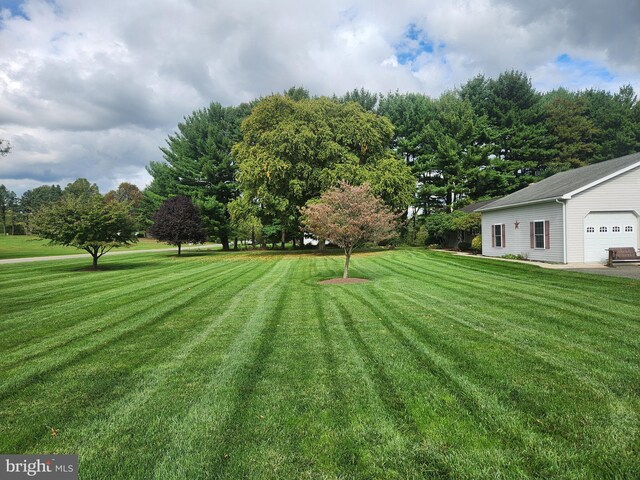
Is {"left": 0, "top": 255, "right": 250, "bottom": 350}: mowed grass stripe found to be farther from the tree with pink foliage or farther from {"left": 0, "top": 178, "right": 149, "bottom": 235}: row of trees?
{"left": 0, "top": 178, "right": 149, "bottom": 235}: row of trees

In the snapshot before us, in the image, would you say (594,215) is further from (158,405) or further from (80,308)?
(80,308)

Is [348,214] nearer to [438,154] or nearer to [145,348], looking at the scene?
[145,348]

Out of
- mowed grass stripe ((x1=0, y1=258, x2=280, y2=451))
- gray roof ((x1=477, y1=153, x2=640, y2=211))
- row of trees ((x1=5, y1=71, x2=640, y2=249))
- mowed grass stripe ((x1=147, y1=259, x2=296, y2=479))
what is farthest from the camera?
row of trees ((x1=5, y1=71, x2=640, y2=249))

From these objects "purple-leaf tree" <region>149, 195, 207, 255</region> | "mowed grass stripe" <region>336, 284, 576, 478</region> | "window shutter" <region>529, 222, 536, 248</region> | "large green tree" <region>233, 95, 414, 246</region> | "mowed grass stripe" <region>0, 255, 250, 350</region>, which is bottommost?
"mowed grass stripe" <region>336, 284, 576, 478</region>

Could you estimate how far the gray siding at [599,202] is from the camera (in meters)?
15.4

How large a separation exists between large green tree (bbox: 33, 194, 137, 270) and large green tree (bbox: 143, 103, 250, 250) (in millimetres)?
16512

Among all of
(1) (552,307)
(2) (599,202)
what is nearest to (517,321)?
(1) (552,307)

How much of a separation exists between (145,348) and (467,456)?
4.47m

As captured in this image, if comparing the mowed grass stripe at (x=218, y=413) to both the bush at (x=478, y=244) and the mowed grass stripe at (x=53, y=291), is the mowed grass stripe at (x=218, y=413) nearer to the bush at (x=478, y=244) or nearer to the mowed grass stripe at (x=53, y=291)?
the mowed grass stripe at (x=53, y=291)

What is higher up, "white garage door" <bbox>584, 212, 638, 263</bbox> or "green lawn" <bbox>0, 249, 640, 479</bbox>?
"white garage door" <bbox>584, 212, 638, 263</bbox>

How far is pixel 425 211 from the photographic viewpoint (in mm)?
37562

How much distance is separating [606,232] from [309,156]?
1807 cm

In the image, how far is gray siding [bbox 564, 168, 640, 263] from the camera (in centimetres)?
1542

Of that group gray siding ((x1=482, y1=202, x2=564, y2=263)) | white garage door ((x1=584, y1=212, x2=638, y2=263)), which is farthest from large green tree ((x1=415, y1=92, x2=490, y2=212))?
white garage door ((x1=584, y1=212, x2=638, y2=263))
